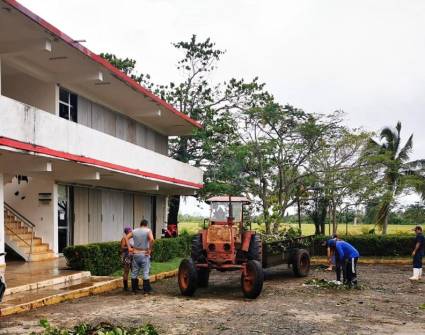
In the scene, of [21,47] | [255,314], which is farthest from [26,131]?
[255,314]

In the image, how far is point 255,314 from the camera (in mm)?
10250

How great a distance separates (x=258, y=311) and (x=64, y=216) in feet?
34.6

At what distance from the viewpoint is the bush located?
77.4 ft

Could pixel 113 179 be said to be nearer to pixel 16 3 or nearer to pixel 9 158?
pixel 9 158

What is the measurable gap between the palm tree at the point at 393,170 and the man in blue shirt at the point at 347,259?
15197 millimetres

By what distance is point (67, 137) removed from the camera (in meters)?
15.4

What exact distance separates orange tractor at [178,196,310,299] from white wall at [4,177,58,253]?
19.4 ft

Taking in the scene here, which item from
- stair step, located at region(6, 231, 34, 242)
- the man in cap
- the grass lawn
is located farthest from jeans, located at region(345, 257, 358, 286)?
stair step, located at region(6, 231, 34, 242)

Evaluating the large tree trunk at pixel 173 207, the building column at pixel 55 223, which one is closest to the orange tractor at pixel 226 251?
the building column at pixel 55 223

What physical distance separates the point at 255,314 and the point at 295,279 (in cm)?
642

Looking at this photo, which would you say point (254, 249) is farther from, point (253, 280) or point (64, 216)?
point (64, 216)

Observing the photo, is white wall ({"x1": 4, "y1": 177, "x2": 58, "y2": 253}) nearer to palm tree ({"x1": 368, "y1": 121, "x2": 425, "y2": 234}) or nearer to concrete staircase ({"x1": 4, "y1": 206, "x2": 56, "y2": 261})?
concrete staircase ({"x1": 4, "y1": 206, "x2": 56, "y2": 261})

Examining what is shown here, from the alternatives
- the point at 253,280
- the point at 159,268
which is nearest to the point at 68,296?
the point at 253,280

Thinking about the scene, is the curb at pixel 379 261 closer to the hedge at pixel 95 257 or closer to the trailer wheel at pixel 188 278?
the hedge at pixel 95 257
